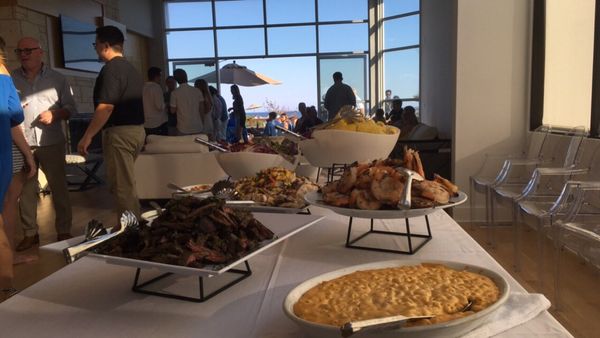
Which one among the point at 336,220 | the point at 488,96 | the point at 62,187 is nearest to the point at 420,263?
the point at 336,220

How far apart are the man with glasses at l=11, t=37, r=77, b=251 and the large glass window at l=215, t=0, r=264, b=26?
6.59m

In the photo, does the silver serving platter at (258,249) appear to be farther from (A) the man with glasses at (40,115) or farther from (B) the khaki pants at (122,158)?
(A) the man with glasses at (40,115)

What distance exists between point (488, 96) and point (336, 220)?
3.01 metres

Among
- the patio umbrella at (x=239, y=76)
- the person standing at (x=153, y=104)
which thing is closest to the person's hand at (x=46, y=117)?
the person standing at (x=153, y=104)

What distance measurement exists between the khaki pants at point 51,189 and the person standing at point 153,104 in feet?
5.99

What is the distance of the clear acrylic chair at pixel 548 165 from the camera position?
298cm

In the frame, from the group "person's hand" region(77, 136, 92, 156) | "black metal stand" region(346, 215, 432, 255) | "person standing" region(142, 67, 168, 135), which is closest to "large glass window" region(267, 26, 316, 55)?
"person standing" region(142, 67, 168, 135)

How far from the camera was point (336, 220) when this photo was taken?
3.99ft

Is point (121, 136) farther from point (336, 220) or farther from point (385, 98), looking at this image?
point (385, 98)

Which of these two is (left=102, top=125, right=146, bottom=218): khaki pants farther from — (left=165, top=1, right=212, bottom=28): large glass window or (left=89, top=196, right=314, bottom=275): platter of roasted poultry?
(left=165, top=1, right=212, bottom=28): large glass window

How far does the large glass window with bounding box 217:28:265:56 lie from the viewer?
934 centimetres

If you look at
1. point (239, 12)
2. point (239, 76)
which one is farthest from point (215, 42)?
point (239, 76)

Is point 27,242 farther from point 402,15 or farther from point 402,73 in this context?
point 402,15

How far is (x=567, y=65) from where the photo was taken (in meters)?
3.79
